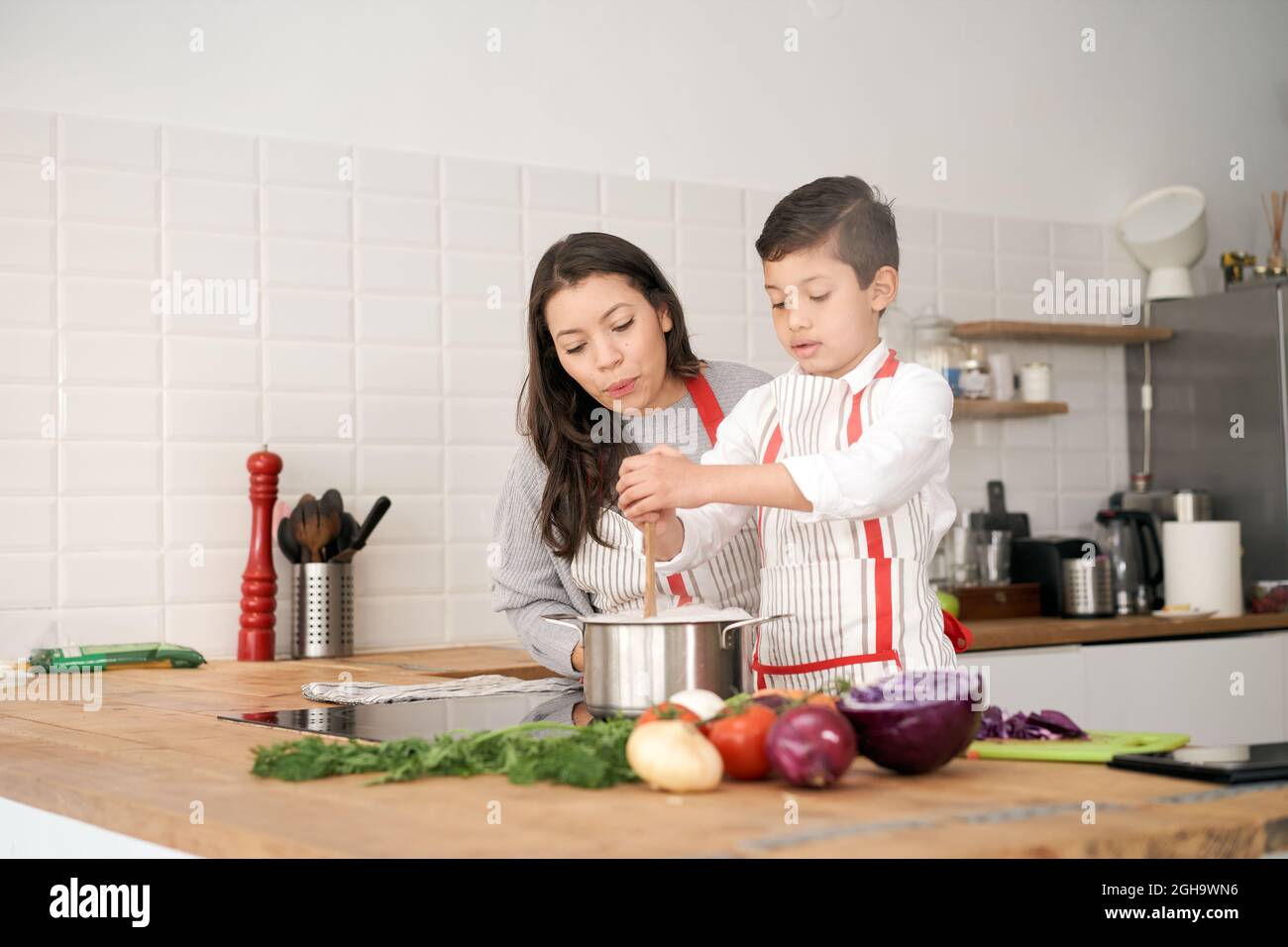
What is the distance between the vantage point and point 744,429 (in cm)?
172

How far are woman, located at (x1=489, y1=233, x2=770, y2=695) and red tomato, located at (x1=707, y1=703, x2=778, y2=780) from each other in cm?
79

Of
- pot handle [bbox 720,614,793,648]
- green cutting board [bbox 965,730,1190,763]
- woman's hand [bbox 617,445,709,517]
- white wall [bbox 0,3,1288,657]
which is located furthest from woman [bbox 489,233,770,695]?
white wall [bbox 0,3,1288,657]

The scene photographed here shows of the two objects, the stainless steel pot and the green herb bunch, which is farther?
the stainless steel pot

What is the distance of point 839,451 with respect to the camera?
1.44 m

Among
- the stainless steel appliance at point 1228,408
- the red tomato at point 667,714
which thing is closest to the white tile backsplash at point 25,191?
the red tomato at point 667,714

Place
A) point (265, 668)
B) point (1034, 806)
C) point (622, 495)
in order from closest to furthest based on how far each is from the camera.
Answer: point (1034, 806) → point (622, 495) → point (265, 668)

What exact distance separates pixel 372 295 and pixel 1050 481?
1.85 meters

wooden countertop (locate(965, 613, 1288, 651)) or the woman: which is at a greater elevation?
the woman

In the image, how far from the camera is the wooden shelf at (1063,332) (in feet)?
11.5

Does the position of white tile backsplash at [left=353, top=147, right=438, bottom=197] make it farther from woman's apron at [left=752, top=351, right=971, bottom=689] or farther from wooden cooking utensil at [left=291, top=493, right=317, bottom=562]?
woman's apron at [left=752, top=351, right=971, bottom=689]

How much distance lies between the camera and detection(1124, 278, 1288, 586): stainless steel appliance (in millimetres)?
3531

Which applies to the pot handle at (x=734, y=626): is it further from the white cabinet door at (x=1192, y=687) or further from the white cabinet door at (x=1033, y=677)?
the white cabinet door at (x=1192, y=687)
